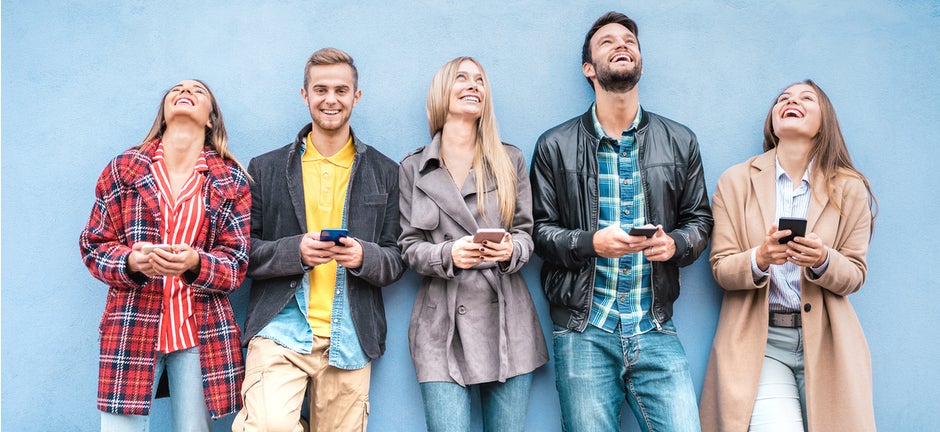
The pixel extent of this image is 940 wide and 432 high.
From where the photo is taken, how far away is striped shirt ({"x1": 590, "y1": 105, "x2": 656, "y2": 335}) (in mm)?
3738

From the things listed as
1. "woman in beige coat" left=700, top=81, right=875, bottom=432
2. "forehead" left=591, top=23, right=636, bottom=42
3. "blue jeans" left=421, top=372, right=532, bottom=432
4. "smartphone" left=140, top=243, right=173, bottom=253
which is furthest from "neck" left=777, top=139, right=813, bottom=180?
"smartphone" left=140, top=243, right=173, bottom=253

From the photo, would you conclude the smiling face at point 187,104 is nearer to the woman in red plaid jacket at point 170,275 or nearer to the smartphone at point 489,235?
the woman in red plaid jacket at point 170,275

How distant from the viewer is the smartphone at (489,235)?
334 centimetres

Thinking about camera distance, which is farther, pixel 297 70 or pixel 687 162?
pixel 297 70

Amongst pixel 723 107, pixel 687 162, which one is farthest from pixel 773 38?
pixel 687 162

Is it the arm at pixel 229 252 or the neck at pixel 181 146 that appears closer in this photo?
the arm at pixel 229 252

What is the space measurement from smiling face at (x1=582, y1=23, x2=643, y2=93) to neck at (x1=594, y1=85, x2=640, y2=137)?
0.13ft

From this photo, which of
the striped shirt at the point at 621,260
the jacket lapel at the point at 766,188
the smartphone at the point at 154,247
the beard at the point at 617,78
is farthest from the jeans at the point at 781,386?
the smartphone at the point at 154,247

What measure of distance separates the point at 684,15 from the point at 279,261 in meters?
2.88

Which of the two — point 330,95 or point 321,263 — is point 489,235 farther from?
point 330,95

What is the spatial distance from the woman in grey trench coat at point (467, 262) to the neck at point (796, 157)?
1482 mm

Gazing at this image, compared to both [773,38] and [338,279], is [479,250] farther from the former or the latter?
[773,38]

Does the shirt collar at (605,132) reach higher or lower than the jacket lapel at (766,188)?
higher

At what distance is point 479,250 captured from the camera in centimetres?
351
